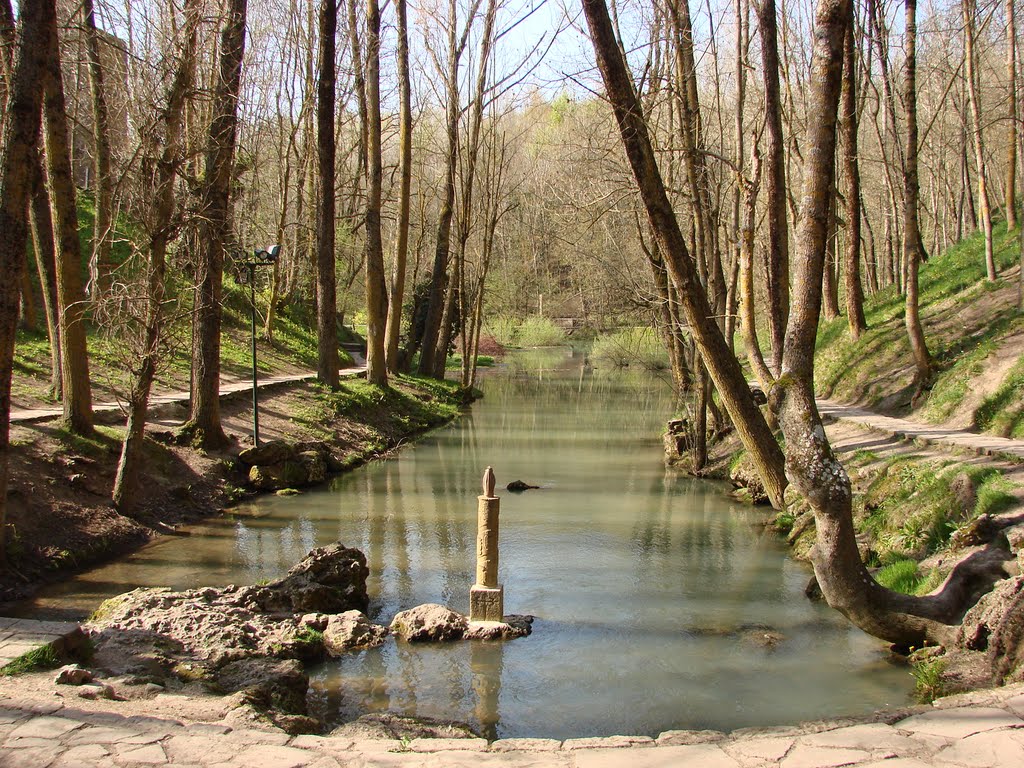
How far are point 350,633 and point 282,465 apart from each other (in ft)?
27.2

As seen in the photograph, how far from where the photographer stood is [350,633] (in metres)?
7.93

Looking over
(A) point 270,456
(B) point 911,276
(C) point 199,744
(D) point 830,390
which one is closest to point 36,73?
(C) point 199,744

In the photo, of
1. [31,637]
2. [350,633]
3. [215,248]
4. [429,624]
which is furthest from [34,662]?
[215,248]

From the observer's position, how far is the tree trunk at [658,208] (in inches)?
343

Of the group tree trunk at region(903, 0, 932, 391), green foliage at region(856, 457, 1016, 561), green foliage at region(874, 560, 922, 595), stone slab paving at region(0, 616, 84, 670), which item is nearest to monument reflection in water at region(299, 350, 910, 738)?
green foliage at region(874, 560, 922, 595)

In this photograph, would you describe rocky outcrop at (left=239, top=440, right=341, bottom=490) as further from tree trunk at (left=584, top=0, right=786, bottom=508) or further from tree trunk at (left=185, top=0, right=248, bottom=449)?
tree trunk at (left=584, top=0, right=786, bottom=508)

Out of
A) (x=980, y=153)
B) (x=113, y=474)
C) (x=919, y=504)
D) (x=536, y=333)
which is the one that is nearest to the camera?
(x=919, y=504)

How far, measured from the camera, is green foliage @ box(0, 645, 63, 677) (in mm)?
5496

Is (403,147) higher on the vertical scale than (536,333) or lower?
higher

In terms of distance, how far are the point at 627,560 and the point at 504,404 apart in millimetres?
19655

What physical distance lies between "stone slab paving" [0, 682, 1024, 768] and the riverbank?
4.74 meters

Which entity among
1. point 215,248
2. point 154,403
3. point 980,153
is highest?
point 980,153

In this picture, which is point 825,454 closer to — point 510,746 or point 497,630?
point 510,746

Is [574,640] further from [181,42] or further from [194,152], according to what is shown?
[181,42]
